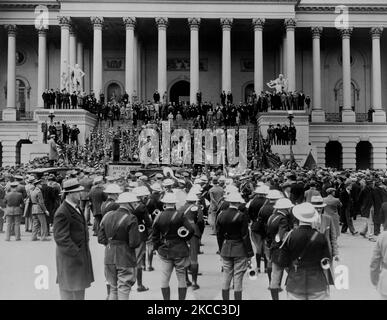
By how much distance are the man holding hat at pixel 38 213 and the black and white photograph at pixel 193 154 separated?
0.05m

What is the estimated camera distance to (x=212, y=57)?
56.2 meters

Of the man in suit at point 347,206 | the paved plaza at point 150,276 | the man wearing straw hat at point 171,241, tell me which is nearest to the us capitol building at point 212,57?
the man in suit at point 347,206

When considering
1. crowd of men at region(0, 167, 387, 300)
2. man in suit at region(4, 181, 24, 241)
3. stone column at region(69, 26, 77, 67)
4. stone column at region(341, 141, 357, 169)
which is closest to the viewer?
crowd of men at region(0, 167, 387, 300)

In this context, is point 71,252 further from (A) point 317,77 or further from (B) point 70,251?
(A) point 317,77

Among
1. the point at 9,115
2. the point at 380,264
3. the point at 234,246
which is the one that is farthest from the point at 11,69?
the point at 380,264

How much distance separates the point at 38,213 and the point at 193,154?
16745 millimetres

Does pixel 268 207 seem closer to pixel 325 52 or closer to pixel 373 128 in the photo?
pixel 373 128

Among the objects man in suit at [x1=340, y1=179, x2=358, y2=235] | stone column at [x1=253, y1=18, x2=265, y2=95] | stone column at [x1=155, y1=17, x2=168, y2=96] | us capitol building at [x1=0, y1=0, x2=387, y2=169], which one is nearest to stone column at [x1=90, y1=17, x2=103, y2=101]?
us capitol building at [x1=0, y1=0, x2=387, y2=169]

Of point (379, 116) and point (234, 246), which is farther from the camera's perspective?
point (379, 116)

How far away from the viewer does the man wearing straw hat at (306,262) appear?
7832 millimetres

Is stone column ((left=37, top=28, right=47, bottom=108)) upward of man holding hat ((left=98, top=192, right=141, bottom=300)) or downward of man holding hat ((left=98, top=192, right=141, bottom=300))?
upward

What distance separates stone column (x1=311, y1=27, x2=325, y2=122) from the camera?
5156 cm

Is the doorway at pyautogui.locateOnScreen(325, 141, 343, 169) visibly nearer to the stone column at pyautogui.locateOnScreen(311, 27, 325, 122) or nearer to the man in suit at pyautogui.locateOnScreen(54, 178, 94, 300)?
the stone column at pyautogui.locateOnScreen(311, 27, 325, 122)

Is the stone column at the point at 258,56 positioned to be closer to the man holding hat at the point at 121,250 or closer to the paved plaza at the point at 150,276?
the paved plaza at the point at 150,276
